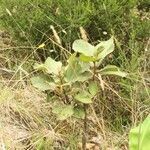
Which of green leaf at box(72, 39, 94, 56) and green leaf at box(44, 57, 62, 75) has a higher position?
green leaf at box(72, 39, 94, 56)

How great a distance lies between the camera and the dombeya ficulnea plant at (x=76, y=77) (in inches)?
77.2

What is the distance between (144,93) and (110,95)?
216mm

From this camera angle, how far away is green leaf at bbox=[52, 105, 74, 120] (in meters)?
1.99

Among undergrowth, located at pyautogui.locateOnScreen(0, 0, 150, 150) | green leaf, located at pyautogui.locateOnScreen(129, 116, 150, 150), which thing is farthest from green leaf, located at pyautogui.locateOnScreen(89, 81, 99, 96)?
green leaf, located at pyautogui.locateOnScreen(129, 116, 150, 150)

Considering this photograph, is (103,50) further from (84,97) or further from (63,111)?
(63,111)

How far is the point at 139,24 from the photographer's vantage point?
2580mm

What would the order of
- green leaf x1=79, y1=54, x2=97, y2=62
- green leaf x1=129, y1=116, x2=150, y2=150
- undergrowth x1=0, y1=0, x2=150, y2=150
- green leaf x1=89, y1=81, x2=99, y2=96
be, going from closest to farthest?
green leaf x1=129, y1=116, x2=150, y2=150 < green leaf x1=79, y1=54, x2=97, y2=62 < green leaf x1=89, y1=81, x2=99, y2=96 < undergrowth x1=0, y1=0, x2=150, y2=150

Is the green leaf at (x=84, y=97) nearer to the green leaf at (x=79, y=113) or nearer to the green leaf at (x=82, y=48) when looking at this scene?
the green leaf at (x=79, y=113)

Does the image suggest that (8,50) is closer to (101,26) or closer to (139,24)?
(101,26)

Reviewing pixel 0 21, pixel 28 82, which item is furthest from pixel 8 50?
pixel 28 82

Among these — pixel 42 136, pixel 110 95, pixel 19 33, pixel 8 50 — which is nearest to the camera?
pixel 42 136

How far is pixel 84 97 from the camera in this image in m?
1.99

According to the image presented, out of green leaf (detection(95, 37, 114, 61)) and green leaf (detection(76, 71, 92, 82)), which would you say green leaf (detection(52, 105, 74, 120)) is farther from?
green leaf (detection(95, 37, 114, 61))

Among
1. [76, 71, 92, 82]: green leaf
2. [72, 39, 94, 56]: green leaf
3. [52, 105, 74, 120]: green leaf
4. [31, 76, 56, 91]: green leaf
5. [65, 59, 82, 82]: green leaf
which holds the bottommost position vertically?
[52, 105, 74, 120]: green leaf
